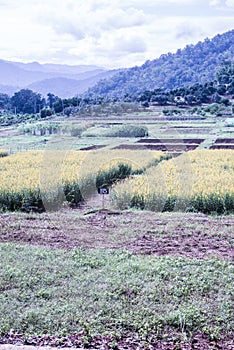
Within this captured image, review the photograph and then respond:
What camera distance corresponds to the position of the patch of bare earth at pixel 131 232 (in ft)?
24.4

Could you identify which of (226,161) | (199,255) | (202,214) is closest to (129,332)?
(199,255)

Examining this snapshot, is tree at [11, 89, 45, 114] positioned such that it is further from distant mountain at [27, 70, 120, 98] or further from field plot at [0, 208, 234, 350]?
field plot at [0, 208, 234, 350]

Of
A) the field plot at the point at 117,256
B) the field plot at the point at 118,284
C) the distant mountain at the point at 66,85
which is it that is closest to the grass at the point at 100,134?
the field plot at the point at 117,256

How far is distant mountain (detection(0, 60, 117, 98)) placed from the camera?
9206cm

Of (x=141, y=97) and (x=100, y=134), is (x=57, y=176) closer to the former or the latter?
(x=100, y=134)

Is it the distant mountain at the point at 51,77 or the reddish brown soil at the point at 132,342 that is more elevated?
the distant mountain at the point at 51,77

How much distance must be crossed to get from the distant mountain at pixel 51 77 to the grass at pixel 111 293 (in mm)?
76914

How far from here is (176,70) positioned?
10106cm

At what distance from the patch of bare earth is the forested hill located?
61.1 meters

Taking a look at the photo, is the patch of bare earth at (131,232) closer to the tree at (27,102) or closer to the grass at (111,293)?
the grass at (111,293)

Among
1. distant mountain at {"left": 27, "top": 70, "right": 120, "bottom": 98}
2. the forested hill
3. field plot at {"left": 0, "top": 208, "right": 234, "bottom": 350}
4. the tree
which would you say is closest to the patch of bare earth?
field plot at {"left": 0, "top": 208, "right": 234, "bottom": 350}

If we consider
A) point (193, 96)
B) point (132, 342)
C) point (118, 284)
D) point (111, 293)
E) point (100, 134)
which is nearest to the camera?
point (132, 342)

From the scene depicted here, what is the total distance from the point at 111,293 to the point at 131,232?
9.64 ft

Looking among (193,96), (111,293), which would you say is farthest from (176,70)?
(111,293)
